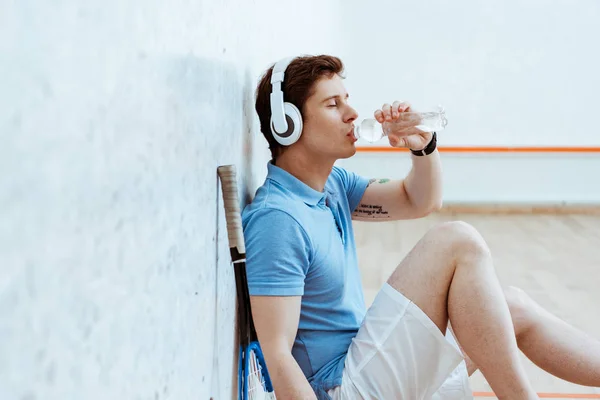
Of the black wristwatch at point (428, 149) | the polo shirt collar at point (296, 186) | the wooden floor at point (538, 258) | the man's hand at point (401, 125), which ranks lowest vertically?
the wooden floor at point (538, 258)

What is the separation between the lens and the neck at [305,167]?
4.95 feet

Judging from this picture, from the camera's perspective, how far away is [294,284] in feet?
4.12

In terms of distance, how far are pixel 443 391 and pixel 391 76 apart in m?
3.53

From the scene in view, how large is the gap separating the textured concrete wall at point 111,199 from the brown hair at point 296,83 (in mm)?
323

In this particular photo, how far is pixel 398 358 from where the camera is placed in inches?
54.0

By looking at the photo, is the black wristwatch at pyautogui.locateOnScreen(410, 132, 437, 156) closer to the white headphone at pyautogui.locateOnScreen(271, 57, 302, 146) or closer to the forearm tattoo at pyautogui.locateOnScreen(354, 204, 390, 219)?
the forearm tattoo at pyautogui.locateOnScreen(354, 204, 390, 219)

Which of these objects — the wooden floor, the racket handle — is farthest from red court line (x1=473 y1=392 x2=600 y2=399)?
the racket handle

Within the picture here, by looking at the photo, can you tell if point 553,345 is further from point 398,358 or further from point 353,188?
point 353,188

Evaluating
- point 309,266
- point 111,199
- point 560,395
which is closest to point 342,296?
point 309,266

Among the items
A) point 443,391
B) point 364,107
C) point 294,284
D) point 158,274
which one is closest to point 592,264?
point 364,107

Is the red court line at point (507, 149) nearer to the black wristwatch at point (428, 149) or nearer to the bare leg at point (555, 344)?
the black wristwatch at point (428, 149)

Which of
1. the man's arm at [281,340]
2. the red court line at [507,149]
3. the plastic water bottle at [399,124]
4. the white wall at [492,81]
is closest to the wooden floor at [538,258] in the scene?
the white wall at [492,81]

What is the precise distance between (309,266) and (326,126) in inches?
12.5

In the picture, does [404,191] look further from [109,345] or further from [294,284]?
[109,345]
